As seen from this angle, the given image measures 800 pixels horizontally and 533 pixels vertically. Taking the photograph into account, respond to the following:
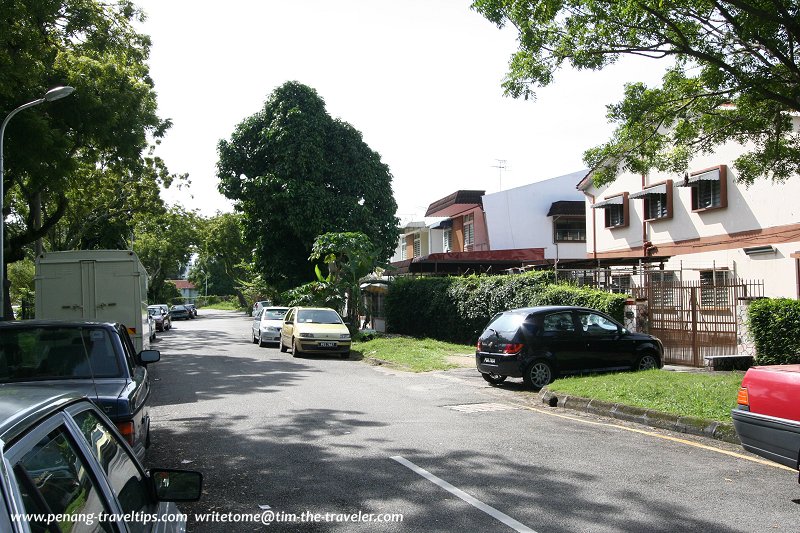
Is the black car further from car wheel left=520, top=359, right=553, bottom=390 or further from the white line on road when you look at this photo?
the white line on road

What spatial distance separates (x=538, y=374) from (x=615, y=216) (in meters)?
17.2

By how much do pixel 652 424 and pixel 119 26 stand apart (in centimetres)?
2016

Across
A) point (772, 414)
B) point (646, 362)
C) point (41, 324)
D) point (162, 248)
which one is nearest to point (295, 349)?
point (646, 362)

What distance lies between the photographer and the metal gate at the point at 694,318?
16.1m

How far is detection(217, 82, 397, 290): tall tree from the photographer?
116ft

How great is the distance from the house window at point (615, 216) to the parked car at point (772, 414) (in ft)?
74.9

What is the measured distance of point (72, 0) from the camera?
19078 millimetres

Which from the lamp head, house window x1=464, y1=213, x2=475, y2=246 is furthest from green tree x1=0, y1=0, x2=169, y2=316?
house window x1=464, y1=213, x2=475, y2=246

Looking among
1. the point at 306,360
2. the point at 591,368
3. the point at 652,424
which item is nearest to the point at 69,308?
the point at 306,360

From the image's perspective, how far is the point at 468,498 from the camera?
6.06m

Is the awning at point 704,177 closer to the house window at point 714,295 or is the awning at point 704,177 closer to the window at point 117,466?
the house window at point 714,295

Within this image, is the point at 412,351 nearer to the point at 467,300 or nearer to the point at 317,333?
the point at 317,333

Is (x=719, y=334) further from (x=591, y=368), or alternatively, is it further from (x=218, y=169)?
(x=218, y=169)

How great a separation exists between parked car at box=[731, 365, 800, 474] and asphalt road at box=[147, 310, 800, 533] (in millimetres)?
469
